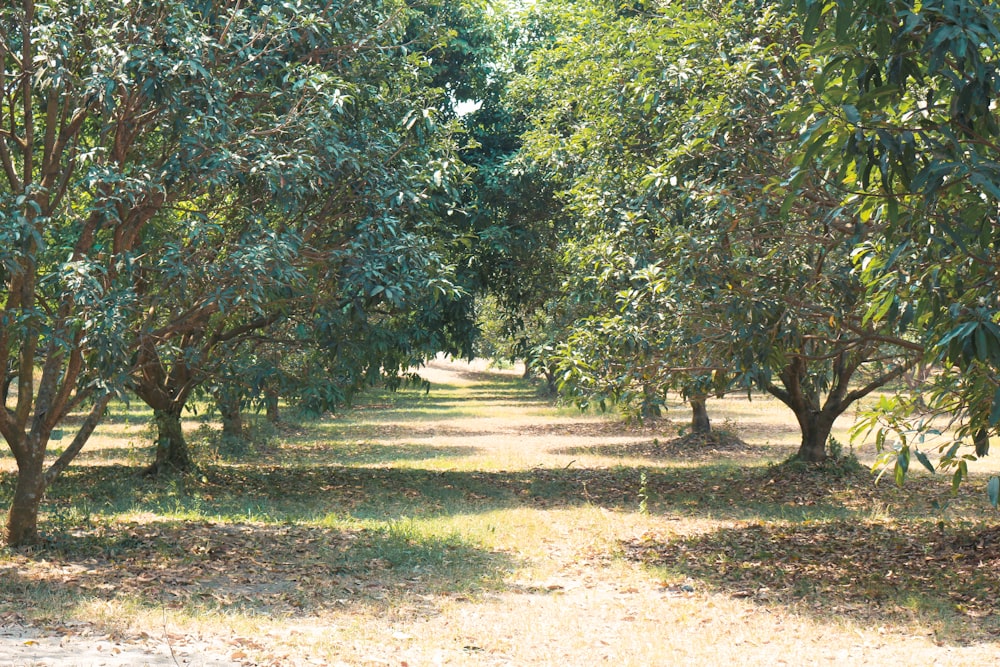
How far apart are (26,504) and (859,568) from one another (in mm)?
8692

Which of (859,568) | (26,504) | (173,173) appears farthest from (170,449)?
(859,568)

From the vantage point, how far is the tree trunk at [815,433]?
1870 centimetres

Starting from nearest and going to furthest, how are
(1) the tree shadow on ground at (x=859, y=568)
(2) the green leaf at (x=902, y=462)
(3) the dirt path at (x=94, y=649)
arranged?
(2) the green leaf at (x=902, y=462)
(3) the dirt path at (x=94, y=649)
(1) the tree shadow on ground at (x=859, y=568)

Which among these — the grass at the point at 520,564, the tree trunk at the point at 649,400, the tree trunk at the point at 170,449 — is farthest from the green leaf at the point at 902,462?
the tree trunk at the point at 170,449

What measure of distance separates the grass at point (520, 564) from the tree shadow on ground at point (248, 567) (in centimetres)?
4

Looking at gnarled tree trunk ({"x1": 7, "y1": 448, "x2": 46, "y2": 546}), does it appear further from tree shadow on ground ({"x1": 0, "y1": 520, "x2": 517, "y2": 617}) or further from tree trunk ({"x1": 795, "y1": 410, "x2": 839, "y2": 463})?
tree trunk ({"x1": 795, "y1": 410, "x2": 839, "y2": 463})

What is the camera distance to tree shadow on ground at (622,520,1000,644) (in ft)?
29.1

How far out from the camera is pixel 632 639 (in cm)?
797

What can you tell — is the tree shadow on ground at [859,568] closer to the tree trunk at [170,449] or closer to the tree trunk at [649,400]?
the tree trunk at [649,400]

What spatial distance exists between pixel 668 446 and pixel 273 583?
17.5 meters

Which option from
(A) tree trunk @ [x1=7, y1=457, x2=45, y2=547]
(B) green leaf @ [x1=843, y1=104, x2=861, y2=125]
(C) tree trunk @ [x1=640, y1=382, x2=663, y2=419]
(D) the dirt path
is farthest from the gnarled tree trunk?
(B) green leaf @ [x1=843, y1=104, x2=861, y2=125]

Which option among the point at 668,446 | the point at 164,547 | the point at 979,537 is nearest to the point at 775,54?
the point at 979,537

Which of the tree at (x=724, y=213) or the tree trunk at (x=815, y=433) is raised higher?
the tree at (x=724, y=213)

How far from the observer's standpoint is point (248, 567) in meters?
10.4
